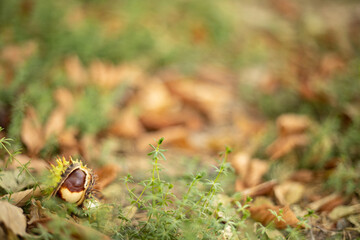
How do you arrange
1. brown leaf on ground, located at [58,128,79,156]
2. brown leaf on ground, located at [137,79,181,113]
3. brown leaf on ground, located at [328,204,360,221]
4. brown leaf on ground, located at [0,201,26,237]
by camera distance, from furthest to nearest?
brown leaf on ground, located at [137,79,181,113]
brown leaf on ground, located at [58,128,79,156]
brown leaf on ground, located at [328,204,360,221]
brown leaf on ground, located at [0,201,26,237]

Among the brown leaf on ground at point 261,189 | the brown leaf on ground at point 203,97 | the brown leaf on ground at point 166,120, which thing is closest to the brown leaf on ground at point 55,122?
the brown leaf on ground at point 166,120

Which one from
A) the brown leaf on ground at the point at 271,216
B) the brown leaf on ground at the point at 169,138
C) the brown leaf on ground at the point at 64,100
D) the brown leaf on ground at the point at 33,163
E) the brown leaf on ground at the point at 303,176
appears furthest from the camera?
the brown leaf on ground at the point at 169,138

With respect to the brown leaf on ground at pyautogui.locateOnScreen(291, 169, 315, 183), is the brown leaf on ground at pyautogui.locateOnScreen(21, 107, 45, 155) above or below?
above

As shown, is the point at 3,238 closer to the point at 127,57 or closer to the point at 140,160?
the point at 140,160

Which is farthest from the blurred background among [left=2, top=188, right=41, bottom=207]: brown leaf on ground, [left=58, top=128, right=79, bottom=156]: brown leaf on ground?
[left=2, top=188, right=41, bottom=207]: brown leaf on ground

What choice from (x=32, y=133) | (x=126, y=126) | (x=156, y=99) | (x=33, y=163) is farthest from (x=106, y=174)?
(x=156, y=99)

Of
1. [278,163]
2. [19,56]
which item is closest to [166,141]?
[278,163]

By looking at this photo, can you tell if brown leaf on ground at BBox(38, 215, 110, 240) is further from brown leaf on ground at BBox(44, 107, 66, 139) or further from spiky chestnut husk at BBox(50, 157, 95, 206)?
brown leaf on ground at BBox(44, 107, 66, 139)

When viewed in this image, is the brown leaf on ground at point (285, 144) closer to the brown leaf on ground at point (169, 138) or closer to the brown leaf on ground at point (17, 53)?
the brown leaf on ground at point (169, 138)
